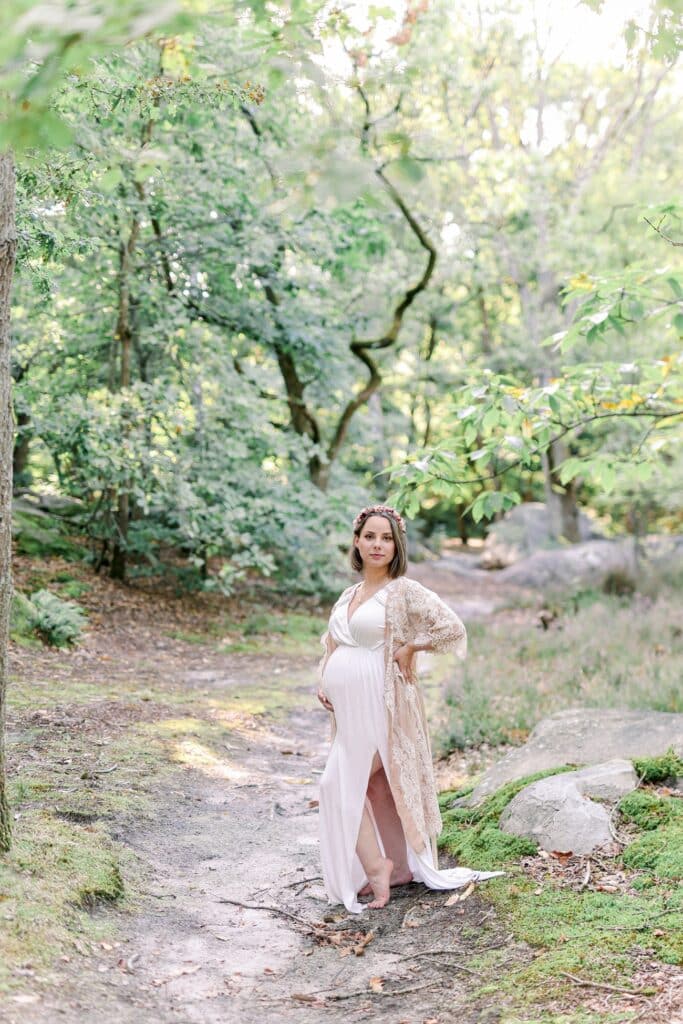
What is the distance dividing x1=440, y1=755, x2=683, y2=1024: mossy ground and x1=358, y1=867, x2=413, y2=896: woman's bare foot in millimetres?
344

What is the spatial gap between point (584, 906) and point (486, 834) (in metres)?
1.08

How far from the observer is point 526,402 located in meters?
5.81

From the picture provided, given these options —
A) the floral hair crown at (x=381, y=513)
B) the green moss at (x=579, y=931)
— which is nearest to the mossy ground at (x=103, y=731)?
the green moss at (x=579, y=931)

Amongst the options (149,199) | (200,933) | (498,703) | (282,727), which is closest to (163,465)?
(149,199)

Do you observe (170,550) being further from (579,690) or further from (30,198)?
(30,198)

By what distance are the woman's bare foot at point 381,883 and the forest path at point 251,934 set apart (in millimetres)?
55

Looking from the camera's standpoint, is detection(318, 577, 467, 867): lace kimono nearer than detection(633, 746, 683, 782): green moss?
Yes

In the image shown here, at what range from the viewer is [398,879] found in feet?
16.5

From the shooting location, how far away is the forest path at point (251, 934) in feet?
11.7

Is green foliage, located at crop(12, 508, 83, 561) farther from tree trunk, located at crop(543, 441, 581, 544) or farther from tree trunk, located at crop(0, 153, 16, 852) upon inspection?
tree trunk, located at crop(543, 441, 581, 544)

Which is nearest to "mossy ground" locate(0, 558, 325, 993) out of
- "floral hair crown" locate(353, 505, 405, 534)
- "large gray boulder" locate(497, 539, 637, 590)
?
"floral hair crown" locate(353, 505, 405, 534)

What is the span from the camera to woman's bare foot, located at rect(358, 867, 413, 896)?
4992 millimetres

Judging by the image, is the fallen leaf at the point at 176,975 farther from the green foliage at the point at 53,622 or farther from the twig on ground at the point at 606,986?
the green foliage at the point at 53,622

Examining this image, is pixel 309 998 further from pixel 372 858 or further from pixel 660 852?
pixel 660 852
